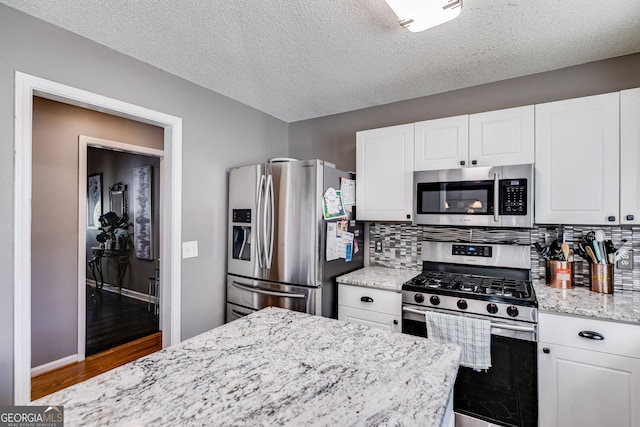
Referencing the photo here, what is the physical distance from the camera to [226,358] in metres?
1.04

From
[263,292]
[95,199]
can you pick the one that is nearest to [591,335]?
[263,292]

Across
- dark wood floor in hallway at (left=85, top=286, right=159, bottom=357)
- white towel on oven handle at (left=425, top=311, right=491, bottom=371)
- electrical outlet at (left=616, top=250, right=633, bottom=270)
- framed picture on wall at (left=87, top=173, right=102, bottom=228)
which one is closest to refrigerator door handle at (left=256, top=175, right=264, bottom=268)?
white towel on oven handle at (left=425, top=311, right=491, bottom=371)

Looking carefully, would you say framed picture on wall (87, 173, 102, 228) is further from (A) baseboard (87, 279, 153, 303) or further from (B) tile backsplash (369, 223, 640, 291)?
(B) tile backsplash (369, 223, 640, 291)

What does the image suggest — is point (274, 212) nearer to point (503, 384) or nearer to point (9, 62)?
point (9, 62)

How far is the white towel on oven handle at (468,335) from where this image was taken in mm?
1839

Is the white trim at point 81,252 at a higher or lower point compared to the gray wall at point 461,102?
lower

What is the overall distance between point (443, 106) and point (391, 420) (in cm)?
254

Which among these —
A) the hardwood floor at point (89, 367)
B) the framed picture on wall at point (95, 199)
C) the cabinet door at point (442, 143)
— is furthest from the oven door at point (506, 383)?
the framed picture on wall at point (95, 199)

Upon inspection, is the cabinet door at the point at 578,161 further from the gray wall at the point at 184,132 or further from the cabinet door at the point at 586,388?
the gray wall at the point at 184,132

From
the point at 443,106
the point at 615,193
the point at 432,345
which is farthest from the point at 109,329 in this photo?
the point at 615,193

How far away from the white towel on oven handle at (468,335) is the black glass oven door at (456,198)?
753 mm

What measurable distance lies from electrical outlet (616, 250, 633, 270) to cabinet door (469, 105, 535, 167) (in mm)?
866

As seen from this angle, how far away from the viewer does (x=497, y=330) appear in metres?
1.85

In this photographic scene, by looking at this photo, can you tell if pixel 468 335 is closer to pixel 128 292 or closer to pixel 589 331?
pixel 589 331
